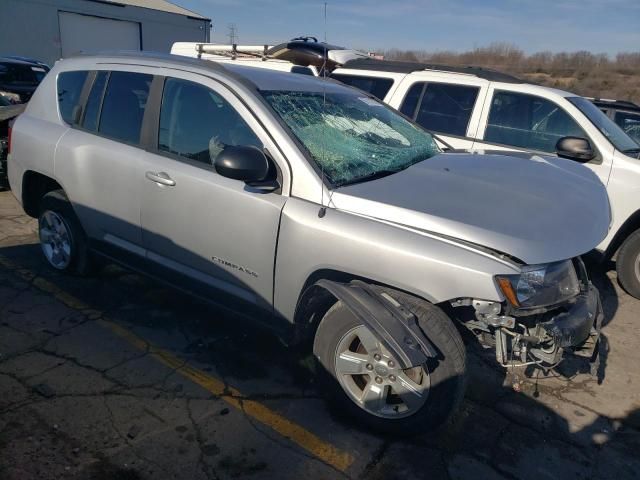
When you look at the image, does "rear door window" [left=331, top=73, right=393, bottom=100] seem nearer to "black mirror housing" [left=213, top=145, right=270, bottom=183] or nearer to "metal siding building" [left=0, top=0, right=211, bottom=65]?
"black mirror housing" [left=213, top=145, right=270, bottom=183]

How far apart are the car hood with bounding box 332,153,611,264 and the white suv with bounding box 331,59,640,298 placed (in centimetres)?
170

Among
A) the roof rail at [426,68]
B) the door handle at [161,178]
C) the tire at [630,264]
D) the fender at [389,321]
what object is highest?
the roof rail at [426,68]

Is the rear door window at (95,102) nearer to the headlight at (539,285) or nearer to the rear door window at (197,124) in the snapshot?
the rear door window at (197,124)

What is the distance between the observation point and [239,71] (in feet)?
10.8

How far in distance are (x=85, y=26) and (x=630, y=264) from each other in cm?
2504

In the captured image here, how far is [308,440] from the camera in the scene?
8.73 feet

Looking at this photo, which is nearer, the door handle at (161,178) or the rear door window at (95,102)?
the door handle at (161,178)

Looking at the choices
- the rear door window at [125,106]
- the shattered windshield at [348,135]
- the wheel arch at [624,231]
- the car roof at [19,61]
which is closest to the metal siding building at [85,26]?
the car roof at [19,61]

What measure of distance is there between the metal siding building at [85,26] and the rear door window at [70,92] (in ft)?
67.4

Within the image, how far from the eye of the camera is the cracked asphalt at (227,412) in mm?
2487

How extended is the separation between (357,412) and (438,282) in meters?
0.89

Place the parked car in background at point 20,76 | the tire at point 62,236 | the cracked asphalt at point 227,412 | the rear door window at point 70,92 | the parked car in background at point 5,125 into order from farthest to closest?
1. the parked car in background at point 20,76
2. the parked car in background at point 5,125
3. the tire at point 62,236
4. the rear door window at point 70,92
5. the cracked asphalt at point 227,412

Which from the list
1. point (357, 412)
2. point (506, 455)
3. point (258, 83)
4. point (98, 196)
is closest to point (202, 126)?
point (258, 83)

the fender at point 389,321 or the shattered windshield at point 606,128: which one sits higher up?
the shattered windshield at point 606,128
